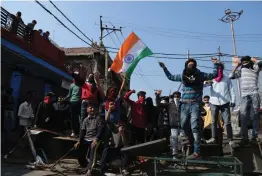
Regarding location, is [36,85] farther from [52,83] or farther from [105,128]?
[105,128]

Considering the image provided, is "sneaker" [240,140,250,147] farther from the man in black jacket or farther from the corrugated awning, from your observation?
the corrugated awning

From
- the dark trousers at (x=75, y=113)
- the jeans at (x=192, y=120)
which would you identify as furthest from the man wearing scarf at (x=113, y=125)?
the jeans at (x=192, y=120)

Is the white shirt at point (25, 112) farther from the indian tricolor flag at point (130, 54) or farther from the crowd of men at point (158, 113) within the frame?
the indian tricolor flag at point (130, 54)

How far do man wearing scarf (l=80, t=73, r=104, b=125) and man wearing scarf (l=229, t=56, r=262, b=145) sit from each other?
3.41 m

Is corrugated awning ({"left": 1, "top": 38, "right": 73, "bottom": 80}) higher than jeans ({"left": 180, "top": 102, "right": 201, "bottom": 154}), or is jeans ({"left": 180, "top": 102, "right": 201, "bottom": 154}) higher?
corrugated awning ({"left": 1, "top": 38, "right": 73, "bottom": 80})

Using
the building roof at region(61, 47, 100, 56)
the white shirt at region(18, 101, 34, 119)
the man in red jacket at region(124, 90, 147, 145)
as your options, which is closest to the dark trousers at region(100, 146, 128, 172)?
the man in red jacket at region(124, 90, 147, 145)

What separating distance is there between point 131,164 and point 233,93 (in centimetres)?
285

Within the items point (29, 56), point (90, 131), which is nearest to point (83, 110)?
point (90, 131)

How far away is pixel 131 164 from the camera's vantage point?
6.91m

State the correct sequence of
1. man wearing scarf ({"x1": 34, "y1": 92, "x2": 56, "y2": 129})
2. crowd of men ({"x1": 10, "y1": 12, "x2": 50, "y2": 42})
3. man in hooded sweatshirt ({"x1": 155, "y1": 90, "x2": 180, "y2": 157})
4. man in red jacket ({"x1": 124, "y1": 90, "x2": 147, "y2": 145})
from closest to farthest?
1. man in hooded sweatshirt ({"x1": 155, "y1": 90, "x2": 180, "y2": 157})
2. man in red jacket ({"x1": 124, "y1": 90, "x2": 147, "y2": 145})
3. man wearing scarf ({"x1": 34, "y1": 92, "x2": 56, "y2": 129})
4. crowd of men ({"x1": 10, "y1": 12, "x2": 50, "y2": 42})

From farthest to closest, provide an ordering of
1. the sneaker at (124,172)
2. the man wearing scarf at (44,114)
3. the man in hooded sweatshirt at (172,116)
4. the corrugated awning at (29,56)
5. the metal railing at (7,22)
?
1. the metal railing at (7,22)
2. the corrugated awning at (29,56)
3. the man wearing scarf at (44,114)
4. the man in hooded sweatshirt at (172,116)
5. the sneaker at (124,172)

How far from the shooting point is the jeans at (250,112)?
6.78 metres

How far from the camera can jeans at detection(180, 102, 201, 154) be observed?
5.74 meters

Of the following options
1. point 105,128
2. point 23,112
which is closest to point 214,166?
point 105,128
